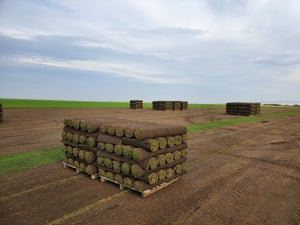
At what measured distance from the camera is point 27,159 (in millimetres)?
8828

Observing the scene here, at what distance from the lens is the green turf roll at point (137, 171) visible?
5555 millimetres

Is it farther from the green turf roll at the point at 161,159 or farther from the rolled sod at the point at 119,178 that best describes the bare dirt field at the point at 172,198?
the green turf roll at the point at 161,159

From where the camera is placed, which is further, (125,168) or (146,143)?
(125,168)

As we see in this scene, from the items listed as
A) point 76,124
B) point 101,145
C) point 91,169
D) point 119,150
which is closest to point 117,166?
point 119,150

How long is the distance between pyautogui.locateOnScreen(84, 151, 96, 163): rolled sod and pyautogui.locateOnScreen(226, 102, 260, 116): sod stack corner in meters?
30.4

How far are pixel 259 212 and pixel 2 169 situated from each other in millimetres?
8987

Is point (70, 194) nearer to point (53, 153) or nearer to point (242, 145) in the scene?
point (53, 153)

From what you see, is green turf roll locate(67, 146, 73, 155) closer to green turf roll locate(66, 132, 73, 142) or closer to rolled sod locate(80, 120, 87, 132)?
green turf roll locate(66, 132, 73, 142)

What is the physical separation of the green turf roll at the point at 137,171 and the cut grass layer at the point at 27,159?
4.89 metres

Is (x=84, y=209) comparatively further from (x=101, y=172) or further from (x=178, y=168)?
(x=178, y=168)

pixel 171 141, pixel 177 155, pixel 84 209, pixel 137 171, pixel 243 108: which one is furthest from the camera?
pixel 243 108

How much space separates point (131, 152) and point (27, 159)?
5.98 meters

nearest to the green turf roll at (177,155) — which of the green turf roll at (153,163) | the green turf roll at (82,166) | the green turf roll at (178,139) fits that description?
the green turf roll at (178,139)

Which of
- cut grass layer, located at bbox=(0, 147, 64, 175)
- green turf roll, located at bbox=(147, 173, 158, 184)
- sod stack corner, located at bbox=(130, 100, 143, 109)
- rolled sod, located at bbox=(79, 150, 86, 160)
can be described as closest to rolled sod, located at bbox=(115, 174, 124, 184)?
green turf roll, located at bbox=(147, 173, 158, 184)
